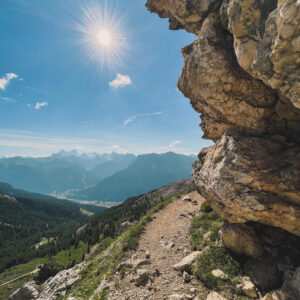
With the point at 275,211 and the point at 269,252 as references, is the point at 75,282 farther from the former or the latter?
the point at 275,211

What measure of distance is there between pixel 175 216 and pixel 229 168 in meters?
16.8

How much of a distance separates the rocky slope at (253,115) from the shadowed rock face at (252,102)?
0.17 feet

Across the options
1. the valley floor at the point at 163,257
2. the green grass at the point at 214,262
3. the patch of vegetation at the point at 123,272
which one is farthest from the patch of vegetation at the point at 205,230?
the patch of vegetation at the point at 123,272

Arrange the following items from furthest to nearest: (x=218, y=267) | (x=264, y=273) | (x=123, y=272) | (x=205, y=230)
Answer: (x=205, y=230)
(x=123, y=272)
(x=218, y=267)
(x=264, y=273)

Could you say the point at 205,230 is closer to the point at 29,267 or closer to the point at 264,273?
the point at 264,273

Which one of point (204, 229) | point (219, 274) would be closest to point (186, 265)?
point (219, 274)

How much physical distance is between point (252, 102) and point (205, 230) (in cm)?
1473

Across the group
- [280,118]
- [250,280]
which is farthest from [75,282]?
[280,118]

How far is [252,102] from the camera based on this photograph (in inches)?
556

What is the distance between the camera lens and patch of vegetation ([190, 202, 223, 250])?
1628 cm

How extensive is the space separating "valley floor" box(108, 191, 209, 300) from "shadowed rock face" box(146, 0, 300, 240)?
659 centimetres

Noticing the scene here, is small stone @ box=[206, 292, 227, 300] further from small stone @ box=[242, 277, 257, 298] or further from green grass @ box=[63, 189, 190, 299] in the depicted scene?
green grass @ box=[63, 189, 190, 299]

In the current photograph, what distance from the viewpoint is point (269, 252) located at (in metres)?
12.6

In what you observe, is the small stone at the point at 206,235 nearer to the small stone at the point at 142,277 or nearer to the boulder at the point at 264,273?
the boulder at the point at 264,273
